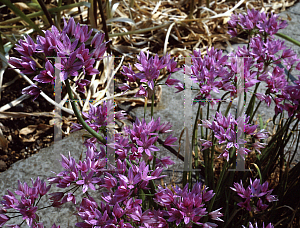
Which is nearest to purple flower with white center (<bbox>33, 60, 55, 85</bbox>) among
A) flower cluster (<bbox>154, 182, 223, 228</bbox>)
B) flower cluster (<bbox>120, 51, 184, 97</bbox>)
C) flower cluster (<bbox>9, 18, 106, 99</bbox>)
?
flower cluster (<bbox>9, 18, 106, 99</bbox>)

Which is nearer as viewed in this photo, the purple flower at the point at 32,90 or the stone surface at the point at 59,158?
the purple flower at the point at 32,90

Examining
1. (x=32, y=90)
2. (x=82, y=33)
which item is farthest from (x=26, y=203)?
(x=82, y=33)

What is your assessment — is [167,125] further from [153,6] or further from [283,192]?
[153,6]

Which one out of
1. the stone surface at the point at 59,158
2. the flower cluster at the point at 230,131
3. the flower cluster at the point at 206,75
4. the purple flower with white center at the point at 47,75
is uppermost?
the purple flower with white center at the point at 47,75

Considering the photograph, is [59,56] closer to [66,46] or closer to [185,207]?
[66,46]

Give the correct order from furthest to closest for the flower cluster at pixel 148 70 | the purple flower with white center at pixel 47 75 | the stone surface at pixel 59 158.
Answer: the stone surface at pixel 59 158
the flower cluster at pixel 148 70
the purple flower with white center at pixel 47 75

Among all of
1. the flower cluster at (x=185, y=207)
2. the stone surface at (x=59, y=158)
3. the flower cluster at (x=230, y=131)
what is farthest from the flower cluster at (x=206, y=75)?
the stone surface at (x=59, y=158)

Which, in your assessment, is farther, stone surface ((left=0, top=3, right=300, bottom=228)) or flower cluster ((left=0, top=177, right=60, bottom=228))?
stone surface ((left=0, top=3, right=300, bottom=228))

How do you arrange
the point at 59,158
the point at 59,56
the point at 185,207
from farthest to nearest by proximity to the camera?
the point at 59,158
the point at 185,207
the point at 59,56

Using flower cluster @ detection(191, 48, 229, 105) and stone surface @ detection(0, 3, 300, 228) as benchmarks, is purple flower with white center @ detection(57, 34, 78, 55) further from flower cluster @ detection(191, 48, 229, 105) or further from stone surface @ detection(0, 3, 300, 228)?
stone surface @ detection(0, 3, 300, 228)

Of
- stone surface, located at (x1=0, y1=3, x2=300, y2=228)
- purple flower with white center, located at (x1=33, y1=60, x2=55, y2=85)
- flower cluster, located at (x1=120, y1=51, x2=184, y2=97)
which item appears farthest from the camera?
stone surface, located at (x1=0, y1=3, x2=300, y2=228)

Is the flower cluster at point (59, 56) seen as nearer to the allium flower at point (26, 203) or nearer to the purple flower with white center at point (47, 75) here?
the purple flower with white center at point (47, 75)
